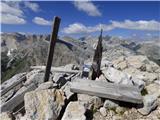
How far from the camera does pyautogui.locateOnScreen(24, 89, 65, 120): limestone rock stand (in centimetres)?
820

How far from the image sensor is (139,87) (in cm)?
1008

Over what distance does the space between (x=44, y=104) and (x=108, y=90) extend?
6.97 ft

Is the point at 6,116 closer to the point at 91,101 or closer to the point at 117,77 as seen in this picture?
the point at 91,101

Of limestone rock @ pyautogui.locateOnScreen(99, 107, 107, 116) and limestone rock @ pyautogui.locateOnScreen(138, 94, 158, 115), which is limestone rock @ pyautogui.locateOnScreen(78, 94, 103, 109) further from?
limestone rock @ pyautogui.locateOnScreen(138, 94, 158, 115)

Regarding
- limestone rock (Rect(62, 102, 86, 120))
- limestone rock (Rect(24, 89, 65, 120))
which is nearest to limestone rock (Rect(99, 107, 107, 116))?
limestone rock (Rect(62, 102, 86, 120))

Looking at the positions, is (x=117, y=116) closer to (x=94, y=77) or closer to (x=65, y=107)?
(x=65, y=107)

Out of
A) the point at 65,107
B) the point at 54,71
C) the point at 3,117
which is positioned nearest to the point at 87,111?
the point at 65,107

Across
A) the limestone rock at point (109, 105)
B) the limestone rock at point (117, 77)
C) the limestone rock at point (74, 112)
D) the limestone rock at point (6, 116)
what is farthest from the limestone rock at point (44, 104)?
the limestone rock at point (117, 77)

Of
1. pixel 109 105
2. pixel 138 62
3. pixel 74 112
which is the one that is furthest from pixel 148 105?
pixel 138 62

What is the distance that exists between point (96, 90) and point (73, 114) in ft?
4.46

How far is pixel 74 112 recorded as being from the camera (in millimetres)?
7977

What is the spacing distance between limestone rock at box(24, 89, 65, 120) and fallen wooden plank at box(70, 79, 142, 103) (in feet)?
2.38

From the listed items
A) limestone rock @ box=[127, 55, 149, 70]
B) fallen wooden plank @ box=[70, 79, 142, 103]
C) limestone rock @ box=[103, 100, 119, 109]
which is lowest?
limestone rock @ box=[103, 100, 119, 109]

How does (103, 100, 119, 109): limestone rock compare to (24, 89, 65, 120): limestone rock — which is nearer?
(24, 89, 65, 120): limestone rock
